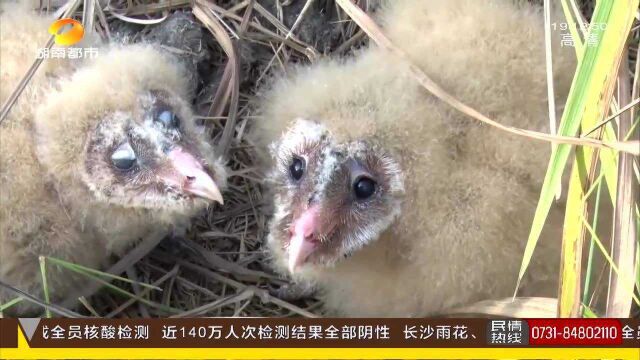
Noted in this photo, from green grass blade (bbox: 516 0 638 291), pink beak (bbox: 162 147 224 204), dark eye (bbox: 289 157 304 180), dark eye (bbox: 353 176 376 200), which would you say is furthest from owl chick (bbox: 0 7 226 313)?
green grass blade (bbox: 516 0 638 291)

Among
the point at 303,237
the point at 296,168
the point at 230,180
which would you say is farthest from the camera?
the point at 230,180

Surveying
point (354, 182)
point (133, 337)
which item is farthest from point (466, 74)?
point (133, 337)

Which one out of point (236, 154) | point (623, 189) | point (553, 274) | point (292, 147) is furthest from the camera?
point (236, 154)

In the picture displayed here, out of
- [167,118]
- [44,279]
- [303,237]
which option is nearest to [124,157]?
[167,118]

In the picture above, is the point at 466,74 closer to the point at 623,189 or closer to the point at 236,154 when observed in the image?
the point at 623,189

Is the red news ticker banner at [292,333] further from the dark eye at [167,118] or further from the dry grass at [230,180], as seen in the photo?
the dark eye at [167,118]

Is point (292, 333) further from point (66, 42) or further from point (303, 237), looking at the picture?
point (66, 42)

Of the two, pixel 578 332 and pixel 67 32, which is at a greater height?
pixel 67 32

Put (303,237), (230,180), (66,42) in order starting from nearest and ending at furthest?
(303,237) → (66,42) → (230,180)
